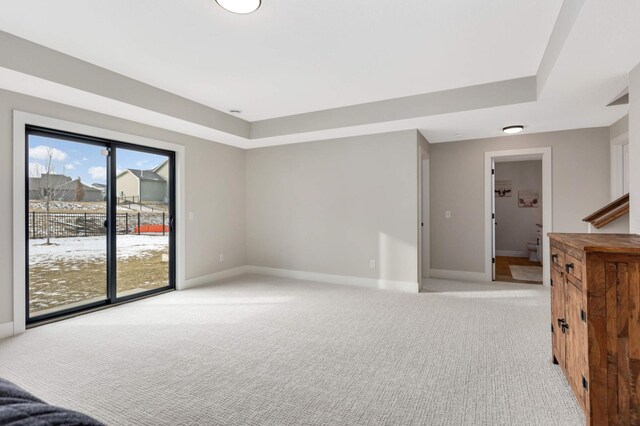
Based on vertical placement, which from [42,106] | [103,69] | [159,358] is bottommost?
[159,358]

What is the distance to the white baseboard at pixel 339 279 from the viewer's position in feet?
15.9

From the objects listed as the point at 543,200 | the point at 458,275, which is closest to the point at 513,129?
the point at 543,200

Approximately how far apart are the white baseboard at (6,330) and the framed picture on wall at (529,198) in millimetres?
9346

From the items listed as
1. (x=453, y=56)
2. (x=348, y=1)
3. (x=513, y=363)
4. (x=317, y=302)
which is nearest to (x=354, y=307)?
(x=317, y=302)

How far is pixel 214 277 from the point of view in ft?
18.1

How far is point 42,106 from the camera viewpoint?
340 cm

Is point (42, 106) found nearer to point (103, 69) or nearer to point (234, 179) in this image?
point (103, 69)

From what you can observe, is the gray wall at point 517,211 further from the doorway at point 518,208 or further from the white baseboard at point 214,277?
the white baseboard at point 214,277

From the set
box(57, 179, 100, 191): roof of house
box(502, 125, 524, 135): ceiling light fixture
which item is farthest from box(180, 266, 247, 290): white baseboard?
box(502, 125, 524, 135): ceiling light fixture

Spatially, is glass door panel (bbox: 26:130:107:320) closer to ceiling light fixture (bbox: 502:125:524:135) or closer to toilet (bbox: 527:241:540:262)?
ceiling light fixture (bbox: 502:125:524:135)

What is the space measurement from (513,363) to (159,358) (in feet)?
9.24

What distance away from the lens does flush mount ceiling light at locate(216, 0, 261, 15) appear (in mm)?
2217

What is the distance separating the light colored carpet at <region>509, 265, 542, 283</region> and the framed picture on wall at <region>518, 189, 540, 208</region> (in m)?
1.97

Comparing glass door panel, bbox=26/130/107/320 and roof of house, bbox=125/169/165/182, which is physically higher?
roof of house, bbox=125/169/165/182
